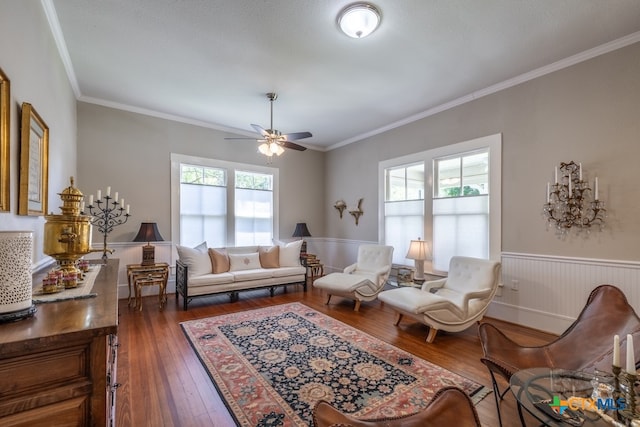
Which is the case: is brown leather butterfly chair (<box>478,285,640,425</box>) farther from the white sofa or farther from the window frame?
the window frame

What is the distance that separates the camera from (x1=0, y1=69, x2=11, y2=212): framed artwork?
62.7 inches

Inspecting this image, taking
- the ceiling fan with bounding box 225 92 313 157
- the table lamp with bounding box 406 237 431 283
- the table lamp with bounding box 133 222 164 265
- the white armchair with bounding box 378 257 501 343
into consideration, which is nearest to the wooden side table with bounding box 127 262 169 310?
the table lamp with bounding box 133 222 164 265

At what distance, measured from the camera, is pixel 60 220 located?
158 centimetres

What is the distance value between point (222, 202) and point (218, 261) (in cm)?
134

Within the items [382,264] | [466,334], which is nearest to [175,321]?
[382,264]

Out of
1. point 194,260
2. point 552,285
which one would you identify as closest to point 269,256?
point 194,260

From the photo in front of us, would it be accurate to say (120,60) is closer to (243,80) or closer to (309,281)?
(243,80)

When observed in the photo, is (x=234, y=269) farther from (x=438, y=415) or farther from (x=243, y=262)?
(x=438, y=415)

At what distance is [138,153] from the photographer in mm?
4789

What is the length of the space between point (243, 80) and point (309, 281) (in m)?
4.09

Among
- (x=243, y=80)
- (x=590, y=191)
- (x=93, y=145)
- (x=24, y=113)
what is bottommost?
(x=590, y=191)

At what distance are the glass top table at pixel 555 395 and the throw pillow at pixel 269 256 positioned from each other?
4107mm

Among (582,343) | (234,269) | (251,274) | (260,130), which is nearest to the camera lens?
(582,343)

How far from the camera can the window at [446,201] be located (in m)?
3.97
